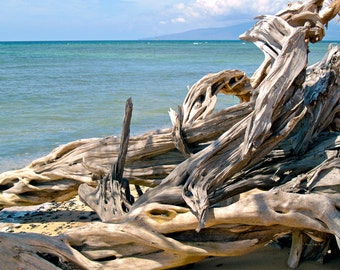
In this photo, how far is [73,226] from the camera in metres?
4.57

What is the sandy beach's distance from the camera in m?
3.29

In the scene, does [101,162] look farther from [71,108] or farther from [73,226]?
[71,108]

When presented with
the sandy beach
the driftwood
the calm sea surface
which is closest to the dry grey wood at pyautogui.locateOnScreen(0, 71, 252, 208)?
the driftwood

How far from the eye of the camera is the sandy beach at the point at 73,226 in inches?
129

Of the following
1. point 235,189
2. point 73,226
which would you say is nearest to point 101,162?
point 73,226

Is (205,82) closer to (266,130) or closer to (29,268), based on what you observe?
(266,130)

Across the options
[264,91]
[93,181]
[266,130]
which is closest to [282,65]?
[264,91]

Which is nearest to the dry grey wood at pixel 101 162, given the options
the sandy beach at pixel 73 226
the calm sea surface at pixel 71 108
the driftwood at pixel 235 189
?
the driftwood at pixel 235 189

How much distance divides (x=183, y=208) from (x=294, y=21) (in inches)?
91.9

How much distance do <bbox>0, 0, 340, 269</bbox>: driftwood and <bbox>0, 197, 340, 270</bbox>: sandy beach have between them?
0.51 feet

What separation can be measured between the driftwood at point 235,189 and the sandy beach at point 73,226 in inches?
6.1

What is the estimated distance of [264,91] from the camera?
3.19m

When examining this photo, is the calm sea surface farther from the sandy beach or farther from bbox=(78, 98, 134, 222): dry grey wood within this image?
bbox=(78, 98, 134, 222): dry grey wood

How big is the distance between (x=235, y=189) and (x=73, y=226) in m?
1.93
